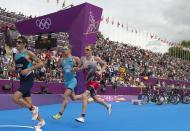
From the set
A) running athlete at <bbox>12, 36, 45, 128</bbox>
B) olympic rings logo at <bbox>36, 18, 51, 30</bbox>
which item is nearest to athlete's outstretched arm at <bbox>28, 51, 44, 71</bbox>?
running athlete at <bbox>12, 36, 45, 128</bbox>

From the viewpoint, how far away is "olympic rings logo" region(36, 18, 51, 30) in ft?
62.0

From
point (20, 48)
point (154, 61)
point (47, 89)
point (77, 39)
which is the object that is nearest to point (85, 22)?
point (77, 39)

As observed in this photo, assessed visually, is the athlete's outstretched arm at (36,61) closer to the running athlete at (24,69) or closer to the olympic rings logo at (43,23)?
the running athlete at (24,69)

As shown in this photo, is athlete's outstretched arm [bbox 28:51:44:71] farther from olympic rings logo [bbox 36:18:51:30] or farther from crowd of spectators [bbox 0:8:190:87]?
olympic rings logo [bbox 36:18:51:30]

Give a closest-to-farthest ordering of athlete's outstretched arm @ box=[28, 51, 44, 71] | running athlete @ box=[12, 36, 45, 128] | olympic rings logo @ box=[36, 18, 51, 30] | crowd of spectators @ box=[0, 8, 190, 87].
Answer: athlete's outstretched arm @ box=[28, 51, 44, 71], running athlete @ box=[12, 36, 45, 128], olympic rings logo @ box=[36, 18, 51, 30], crowd of spectators @ box=[0, 8, 190, 87]

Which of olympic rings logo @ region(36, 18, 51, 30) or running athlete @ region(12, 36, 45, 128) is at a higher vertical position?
olympic rings logo @ region(36, 18, 51, 30)

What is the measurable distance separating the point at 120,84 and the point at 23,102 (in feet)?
69.6

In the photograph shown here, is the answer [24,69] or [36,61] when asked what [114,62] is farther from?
[24,69]

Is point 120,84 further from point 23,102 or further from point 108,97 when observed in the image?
point 23,102

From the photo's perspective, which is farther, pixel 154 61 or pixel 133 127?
pixel 154 61

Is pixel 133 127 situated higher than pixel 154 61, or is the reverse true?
pixel 154 61

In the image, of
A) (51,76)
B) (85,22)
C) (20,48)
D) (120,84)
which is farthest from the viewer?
(120,84)

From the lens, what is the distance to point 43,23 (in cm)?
1909

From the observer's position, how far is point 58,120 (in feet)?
33.7
